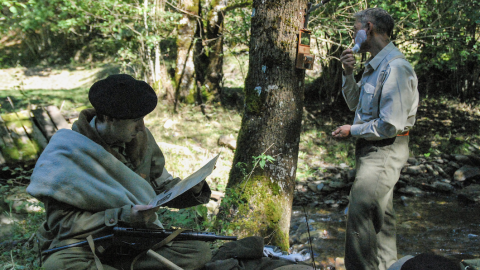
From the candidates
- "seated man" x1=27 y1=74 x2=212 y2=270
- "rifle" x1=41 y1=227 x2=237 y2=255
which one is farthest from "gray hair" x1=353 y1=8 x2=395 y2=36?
"rifle" x1=41 y1=227 x2=237 y2=255

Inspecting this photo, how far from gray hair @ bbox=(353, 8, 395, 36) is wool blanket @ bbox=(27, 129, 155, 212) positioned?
240 centimetres

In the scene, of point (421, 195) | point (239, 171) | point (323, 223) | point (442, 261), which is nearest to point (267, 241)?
point (239, 171)

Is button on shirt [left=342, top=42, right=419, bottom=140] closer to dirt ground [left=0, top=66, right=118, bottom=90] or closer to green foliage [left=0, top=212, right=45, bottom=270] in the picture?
green foliage [left=0, top=212, right=45, bottom=270]

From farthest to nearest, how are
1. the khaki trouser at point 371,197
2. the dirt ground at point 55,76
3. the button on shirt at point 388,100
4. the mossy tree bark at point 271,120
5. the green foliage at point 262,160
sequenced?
the dirt ground at point 55,76 < the mossy tree bark at point 271,120 < the green foliage at point 262,160 < the khaki trouser at point 371,197 < the button on shirt at point 388,100

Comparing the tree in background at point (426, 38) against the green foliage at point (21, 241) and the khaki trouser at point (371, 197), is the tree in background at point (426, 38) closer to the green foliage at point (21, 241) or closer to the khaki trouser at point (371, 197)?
the khaki trouser at point (371, 197)

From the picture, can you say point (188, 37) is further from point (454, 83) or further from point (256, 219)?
point (454, 83)

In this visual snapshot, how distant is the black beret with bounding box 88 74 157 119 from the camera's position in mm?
2230

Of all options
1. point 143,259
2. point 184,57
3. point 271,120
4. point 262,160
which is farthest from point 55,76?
point 143,259

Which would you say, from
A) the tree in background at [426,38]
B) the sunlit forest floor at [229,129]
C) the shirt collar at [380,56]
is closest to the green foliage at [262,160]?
the shirt collar at [380,56]

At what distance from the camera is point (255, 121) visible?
3664mm

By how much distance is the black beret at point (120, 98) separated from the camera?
7.32 feet

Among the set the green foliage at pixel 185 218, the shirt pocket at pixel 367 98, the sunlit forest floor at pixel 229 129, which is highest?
the shirt pocket at pixel 367 98

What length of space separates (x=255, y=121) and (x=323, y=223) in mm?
2921

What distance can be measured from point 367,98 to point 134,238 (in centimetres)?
222
